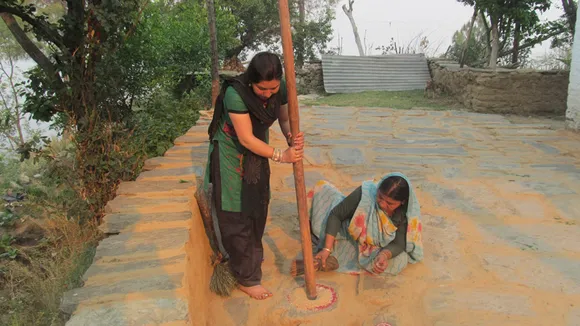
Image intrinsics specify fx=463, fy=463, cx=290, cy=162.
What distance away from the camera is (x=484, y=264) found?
2869mm

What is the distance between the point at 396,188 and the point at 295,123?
28.2 inches

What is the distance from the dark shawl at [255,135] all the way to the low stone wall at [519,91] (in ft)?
20.1

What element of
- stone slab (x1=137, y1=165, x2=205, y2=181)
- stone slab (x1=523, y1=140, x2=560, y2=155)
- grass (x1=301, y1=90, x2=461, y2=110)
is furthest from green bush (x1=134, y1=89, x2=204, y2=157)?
stone slab (x1=523, y1=140, x2=560, y2=155)

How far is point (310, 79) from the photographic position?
38.5 feet

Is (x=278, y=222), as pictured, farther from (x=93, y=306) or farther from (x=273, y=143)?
(x=273, y=143)

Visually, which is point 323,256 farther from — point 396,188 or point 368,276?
point 396,188

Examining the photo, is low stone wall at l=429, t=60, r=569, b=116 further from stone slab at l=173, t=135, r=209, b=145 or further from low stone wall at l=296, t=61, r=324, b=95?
stone slab at l=173, t=135, r=209, b=145

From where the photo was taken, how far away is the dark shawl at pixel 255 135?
2301 millimetres

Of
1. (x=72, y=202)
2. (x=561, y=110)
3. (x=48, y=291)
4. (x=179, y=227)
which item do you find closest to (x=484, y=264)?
(x=179, y=227)

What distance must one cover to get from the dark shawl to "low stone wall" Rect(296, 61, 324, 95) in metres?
9.31

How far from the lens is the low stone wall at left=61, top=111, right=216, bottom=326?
189cm

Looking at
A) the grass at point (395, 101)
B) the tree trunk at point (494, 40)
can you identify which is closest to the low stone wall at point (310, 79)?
the grass at point (395, 101)

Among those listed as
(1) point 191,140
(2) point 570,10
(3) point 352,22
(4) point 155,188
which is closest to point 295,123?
(4) point 155,188

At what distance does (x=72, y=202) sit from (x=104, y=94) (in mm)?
1078
